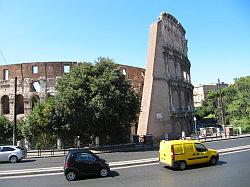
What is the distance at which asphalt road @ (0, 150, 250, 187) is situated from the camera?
44.4 feet

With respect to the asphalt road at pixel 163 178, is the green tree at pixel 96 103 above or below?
above

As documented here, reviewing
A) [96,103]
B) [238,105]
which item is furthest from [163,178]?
[238,105]

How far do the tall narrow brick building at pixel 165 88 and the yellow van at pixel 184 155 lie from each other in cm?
2289

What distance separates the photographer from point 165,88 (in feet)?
153

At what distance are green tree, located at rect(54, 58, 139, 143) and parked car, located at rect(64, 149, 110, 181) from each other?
16072 mm

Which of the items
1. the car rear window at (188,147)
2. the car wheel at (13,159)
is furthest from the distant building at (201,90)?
the car rear window at (188,147)

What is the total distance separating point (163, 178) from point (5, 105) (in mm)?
43710

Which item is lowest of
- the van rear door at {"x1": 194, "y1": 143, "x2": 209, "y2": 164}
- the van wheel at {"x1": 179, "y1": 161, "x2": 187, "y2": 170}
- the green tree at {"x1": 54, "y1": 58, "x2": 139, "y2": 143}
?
the van wheel at {"x1": 179, "y1": 161, "x2": 187, "y2": 170}

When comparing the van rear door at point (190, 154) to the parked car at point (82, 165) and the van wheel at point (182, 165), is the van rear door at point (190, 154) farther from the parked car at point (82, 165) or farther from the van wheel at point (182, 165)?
the parked car at point (82, 165)

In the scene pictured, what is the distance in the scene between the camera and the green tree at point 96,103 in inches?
1298

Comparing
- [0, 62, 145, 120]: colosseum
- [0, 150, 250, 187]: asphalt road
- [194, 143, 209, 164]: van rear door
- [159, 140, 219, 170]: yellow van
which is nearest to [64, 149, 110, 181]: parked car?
[0, 150, 250, 187]: asphalt road

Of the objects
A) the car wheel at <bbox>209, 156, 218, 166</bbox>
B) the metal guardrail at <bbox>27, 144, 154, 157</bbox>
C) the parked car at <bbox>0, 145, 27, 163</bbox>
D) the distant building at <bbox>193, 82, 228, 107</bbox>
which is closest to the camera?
the car wheel at <bbox>209, 156, 218, 166</bbox>

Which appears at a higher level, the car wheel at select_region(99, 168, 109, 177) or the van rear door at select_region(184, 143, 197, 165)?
the van rear door at select_region(184, 143, 197, 165)

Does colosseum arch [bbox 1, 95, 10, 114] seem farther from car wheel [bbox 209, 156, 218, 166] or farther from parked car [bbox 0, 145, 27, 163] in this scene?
car wheel [bbox 209, 156, 218, 166]
